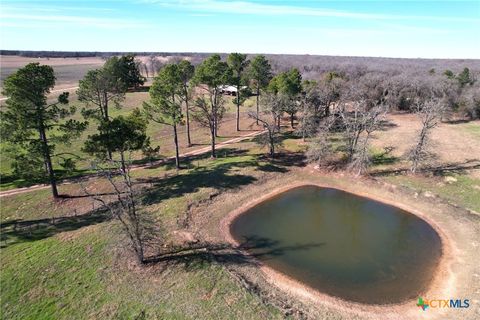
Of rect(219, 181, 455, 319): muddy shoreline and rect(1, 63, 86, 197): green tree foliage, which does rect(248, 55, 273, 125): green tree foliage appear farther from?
rect(219, 181, 455, 319): muddy shoreline

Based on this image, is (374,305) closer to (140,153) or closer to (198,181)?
(198,181)

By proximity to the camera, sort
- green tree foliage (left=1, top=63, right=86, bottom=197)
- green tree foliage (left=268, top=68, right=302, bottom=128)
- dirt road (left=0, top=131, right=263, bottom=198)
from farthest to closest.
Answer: green tree foliage (left=268, top=68, right=302, bottom=128), dirt road (left=0, top=131, right=263, bottom=198), green tree foliage (left=1, top=63, right=86, bottom=197)

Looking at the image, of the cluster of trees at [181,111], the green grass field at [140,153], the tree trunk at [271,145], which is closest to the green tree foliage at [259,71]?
the cluster of trees at [181,111]

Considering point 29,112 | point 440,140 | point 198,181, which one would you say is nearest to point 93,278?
point 198,181

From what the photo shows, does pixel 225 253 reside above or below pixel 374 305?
above

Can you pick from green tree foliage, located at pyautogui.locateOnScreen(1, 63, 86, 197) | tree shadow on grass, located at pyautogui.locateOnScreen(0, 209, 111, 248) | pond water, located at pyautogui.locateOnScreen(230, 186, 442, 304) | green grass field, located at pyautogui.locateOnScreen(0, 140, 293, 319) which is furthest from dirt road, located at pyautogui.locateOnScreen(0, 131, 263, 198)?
pond water, located at pyautogui.locateOnScreen(230, 186, 442, 304)
